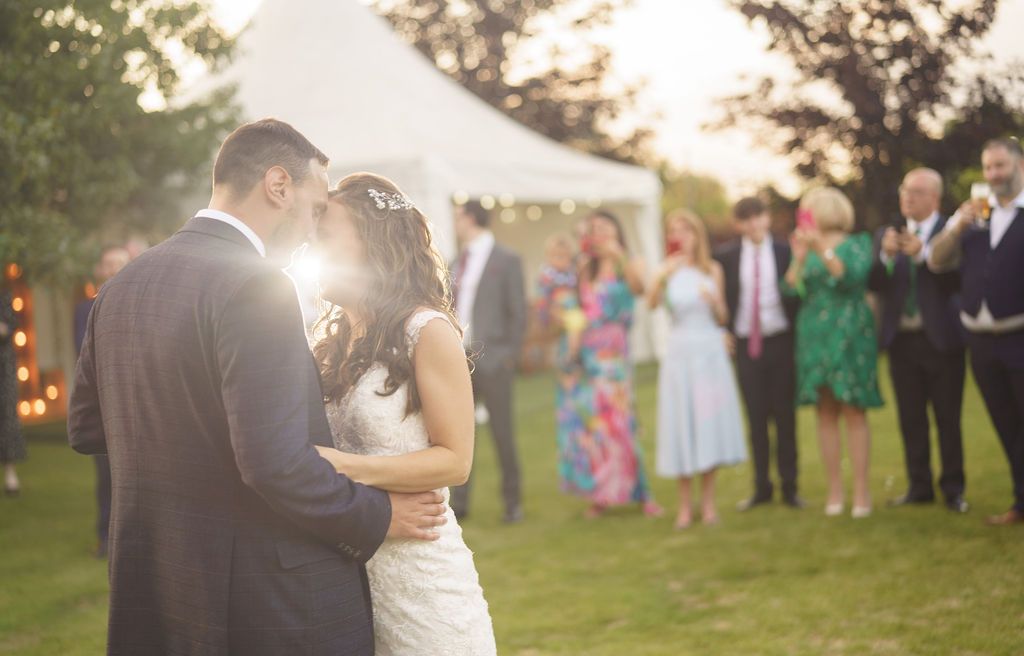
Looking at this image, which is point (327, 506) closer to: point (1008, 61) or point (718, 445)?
point (718, 445)

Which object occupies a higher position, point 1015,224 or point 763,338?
point 1015,224

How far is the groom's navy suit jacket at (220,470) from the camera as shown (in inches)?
82.3

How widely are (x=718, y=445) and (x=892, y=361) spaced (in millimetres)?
1278

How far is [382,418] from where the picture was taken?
2.62 metres

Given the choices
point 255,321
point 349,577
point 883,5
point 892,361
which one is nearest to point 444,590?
→ point 349,577

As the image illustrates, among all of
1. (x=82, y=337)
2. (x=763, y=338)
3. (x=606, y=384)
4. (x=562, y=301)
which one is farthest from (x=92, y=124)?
(x=763, y=338)

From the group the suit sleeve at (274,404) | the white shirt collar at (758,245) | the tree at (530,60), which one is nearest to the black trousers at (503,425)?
the white shirt collar at (758,245)

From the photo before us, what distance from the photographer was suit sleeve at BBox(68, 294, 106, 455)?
2.45 meters

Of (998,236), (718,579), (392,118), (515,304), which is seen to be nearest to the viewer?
(718,579)

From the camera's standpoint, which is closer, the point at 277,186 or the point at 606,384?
the point at 277,186

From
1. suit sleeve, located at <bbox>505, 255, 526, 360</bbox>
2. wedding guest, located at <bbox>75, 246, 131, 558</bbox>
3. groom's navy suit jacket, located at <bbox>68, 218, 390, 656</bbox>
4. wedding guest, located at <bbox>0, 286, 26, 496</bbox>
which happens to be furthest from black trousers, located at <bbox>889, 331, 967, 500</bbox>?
wedding guest, located at <bbox>0, 286, 26, 496</bbox>

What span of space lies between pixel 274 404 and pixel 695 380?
521 centimetres

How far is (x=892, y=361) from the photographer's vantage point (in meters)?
6.82

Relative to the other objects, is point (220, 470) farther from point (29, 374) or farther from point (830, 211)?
point (29, 374)
